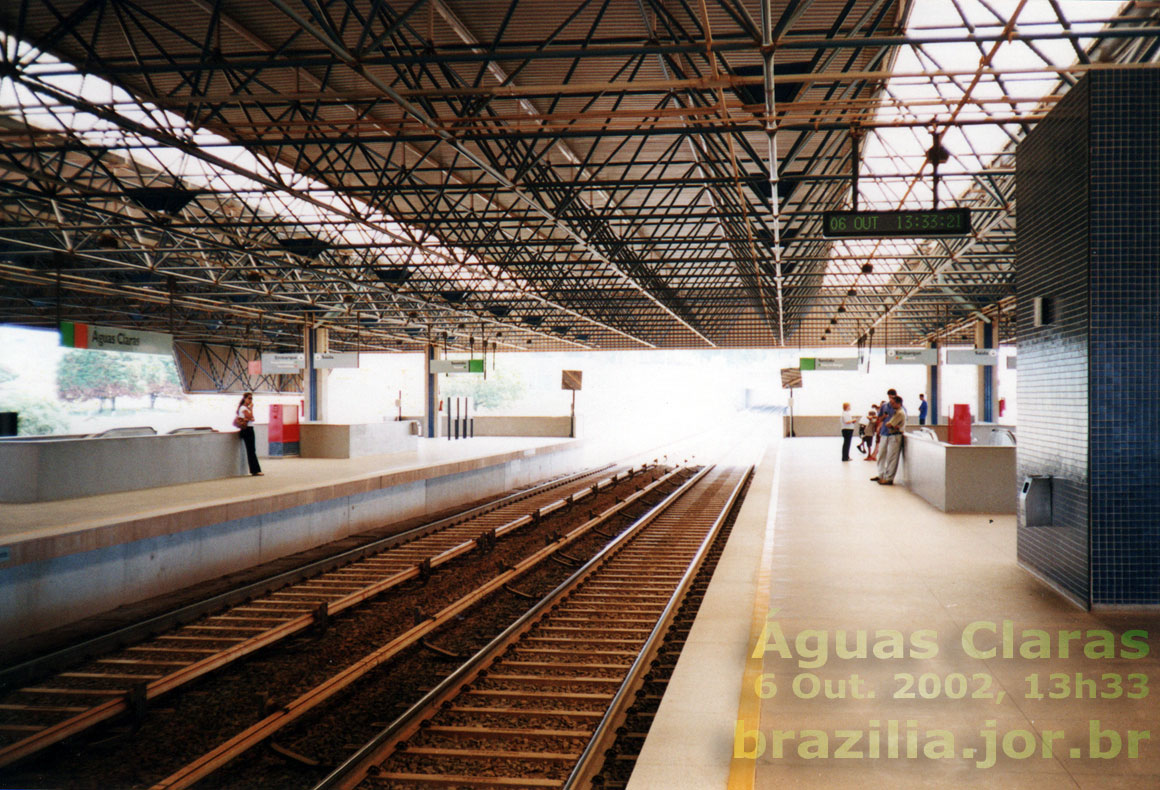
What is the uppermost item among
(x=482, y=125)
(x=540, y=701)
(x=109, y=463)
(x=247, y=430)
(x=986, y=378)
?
(x=482, y=125)

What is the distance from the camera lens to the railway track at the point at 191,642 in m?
5.89

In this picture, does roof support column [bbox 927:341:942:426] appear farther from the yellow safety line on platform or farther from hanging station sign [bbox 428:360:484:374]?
the yellow safety line on platform

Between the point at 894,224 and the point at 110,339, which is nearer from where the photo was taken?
the point at 894,224

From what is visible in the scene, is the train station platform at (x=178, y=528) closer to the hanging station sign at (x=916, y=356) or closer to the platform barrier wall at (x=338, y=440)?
the platform barrier wall at (x=338, y=440)

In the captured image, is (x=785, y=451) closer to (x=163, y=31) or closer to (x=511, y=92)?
(x=511, y=92)

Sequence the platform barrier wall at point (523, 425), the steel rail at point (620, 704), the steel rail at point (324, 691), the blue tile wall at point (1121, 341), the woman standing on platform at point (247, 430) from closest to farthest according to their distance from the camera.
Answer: the steel rail at point (620, 704) → the steel rail at point (324, 691) → the blue tile wall at point (1121, 341) → the woman standing on platform at point (247, 430) → the platform barrier wall at point (523, 425)

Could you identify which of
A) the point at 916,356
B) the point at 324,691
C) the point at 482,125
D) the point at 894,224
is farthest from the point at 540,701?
the point at 916,356

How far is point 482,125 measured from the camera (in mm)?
13852

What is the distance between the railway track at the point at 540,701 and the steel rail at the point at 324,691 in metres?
0.85

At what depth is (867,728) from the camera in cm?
448

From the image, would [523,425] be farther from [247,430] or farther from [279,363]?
[247,430]

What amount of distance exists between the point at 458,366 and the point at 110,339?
64.1ft

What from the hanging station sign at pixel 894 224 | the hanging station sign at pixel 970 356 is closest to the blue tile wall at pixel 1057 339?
the hanging station sign at pixel 894 224

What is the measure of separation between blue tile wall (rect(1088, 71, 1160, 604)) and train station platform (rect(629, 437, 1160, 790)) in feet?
1.71
